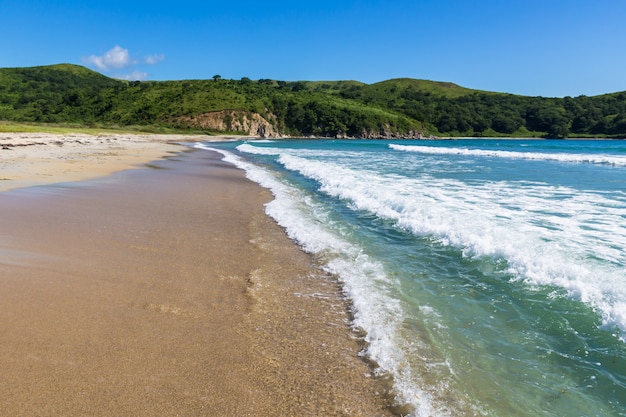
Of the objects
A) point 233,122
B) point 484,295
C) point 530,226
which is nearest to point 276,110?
point 233,122

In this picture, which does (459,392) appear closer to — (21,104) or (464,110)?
(21,104)

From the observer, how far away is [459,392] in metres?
3.10

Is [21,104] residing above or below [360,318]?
above

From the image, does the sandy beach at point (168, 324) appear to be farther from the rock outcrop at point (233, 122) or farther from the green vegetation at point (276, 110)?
the rock outcrop at point (233, 122)

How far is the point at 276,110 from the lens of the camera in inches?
4820

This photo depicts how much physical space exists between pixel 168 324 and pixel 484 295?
3.83 m

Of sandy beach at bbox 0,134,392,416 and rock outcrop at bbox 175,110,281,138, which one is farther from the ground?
rock outcrop at bbox 175,110,281,138

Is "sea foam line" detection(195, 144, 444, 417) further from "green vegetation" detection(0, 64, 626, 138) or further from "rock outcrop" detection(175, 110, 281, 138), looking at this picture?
"rock outcrop" detection(175, 110, 281, 138)

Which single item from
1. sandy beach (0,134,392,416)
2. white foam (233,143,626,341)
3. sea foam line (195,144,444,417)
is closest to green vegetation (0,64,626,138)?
white foam (233,143,626,341)

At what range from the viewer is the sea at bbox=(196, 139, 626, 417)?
319 cm

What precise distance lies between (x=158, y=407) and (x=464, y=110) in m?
169

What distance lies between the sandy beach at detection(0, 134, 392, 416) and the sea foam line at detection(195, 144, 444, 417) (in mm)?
178

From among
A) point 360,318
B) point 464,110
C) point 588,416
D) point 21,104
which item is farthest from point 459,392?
point 464,110

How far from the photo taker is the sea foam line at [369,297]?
3115 mm
